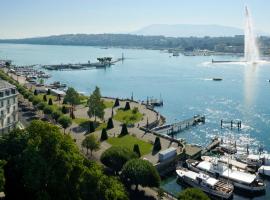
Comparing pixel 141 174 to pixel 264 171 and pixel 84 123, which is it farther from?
pixel 84 123

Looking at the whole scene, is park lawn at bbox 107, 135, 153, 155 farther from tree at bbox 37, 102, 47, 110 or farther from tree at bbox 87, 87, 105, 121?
tree at bbox 37, 102, 47, 110

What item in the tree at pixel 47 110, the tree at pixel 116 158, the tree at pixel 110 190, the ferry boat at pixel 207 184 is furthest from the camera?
the tree at pixel 47 110

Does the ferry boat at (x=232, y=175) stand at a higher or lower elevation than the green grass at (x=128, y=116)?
lower

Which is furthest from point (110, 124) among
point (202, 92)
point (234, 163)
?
point (202, 92)

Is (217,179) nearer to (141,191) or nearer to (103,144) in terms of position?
(141,191)

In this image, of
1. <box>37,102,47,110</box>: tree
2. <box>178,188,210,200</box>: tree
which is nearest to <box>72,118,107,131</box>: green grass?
<box>37,102,47,110</box>: tree

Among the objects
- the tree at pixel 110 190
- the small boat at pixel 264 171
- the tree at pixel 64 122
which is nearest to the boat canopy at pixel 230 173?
the small boat at pixel 264 171

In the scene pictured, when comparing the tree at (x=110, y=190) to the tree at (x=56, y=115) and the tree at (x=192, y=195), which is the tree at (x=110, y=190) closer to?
the tree at (x=192, y=195)
